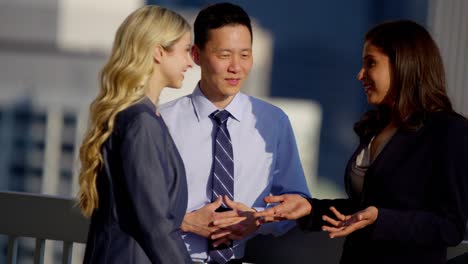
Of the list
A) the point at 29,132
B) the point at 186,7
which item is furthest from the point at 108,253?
the point at 29,132

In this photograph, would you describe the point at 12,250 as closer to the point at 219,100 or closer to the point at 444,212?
the point at 219,100

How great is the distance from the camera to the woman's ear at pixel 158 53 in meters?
1.41

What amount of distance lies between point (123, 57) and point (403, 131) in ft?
1.71

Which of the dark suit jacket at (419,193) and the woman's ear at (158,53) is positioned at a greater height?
the woman's ear at (158,53)

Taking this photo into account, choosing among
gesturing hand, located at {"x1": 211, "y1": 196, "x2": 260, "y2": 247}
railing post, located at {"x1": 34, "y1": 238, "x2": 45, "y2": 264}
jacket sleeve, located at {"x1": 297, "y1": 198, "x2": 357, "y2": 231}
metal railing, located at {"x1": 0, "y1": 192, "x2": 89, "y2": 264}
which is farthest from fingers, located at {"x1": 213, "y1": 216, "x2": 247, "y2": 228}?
railing post, located at {"x1": 34, "y1": 238, "x2": 45, "y2": 264}

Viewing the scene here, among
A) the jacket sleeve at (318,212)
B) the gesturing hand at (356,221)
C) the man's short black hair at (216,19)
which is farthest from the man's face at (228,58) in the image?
the gesturing hand at (356,221)

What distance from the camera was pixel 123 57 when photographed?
1.39 meters

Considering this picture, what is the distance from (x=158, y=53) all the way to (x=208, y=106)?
0.30 metres

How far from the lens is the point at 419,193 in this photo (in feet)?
4.43

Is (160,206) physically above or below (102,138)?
below

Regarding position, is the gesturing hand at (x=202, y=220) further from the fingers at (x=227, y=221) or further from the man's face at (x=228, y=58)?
the man's face at (x=228, y=58)

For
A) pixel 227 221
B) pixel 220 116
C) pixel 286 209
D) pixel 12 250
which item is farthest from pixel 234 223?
pixel 12 250

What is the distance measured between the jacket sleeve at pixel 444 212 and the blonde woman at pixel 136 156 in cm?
37

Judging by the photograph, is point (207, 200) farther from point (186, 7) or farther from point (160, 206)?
point (186, 7)
